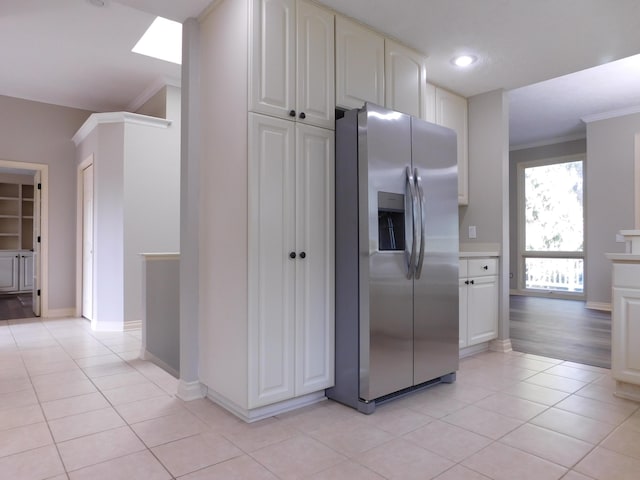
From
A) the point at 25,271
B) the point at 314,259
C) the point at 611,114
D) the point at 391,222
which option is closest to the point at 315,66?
the point at 391,222

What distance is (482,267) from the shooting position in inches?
139

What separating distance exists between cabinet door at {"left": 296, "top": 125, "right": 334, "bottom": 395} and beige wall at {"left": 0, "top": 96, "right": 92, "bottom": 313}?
14.6ft

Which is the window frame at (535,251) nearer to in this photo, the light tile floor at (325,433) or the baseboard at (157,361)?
the light tile floor at (325,433)

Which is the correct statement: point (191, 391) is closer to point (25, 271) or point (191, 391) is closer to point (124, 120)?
point (124, 120)

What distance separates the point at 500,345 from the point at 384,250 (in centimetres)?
199

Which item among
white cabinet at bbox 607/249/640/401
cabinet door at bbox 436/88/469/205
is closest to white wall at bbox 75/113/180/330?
cabinet door at bbox 436/88/469/205

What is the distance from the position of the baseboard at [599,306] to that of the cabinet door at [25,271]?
32.4 feet

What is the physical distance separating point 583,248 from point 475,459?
20.4ft

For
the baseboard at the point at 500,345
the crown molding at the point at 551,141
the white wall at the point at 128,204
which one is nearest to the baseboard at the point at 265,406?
the baseboard at the point at 500,345

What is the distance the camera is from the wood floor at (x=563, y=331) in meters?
3.52

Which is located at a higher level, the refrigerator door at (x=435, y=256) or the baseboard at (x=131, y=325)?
the refrigerator door at (x=435, y=256)

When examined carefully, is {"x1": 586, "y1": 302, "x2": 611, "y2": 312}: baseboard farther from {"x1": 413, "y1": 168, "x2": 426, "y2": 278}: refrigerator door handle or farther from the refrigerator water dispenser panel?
the refrigerator water dispenser panel

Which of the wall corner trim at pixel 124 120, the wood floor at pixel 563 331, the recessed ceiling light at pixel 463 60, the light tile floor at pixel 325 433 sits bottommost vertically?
the wood floor at pixel 563 331

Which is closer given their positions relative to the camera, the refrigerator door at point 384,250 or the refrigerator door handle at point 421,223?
the refrigerator door at point 384,250
